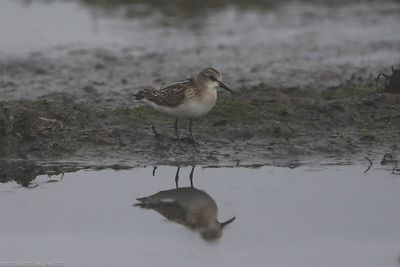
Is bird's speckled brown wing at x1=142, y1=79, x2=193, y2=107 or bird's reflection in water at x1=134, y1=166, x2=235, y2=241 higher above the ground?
bird's speckled brown wing at x1=142, y1=79, x2=193, y2=107

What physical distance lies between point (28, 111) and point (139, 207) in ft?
9.53

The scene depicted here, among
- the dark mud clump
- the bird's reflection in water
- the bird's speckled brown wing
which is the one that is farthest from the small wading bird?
the bird's reflection in water

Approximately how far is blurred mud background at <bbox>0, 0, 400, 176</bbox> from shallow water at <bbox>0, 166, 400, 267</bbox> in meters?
0.62

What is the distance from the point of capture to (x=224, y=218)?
8570 mm

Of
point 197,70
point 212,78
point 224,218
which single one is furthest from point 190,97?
point 197,70

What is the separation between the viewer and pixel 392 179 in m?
9.80

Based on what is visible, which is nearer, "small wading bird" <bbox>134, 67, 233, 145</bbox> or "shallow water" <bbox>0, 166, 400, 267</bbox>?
"shallow water" <bbox>0, 166, 400, 267</bbox>

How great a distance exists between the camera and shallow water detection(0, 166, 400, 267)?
25.3 ft

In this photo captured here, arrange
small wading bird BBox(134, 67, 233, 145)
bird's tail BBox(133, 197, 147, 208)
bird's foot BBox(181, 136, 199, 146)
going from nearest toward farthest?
bird's tail BBox(133, 197, 147, 208)
small wading bird BBox(134, 67, 233, 145)
bird's foot BBox(181, 136, 199, 146)

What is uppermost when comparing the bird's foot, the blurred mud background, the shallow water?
the blurred mud background

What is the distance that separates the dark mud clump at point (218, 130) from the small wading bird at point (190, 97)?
0.41 meters

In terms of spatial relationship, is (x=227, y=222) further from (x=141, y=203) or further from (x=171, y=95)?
(x=171, y=95)

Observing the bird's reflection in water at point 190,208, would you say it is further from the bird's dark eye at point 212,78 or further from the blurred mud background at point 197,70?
the bird's dark eye at point 212,78

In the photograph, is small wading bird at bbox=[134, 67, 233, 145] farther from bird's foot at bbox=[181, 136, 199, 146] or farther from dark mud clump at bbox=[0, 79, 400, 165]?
dark mud clump at bbox=[0, 79, 400, 165]
